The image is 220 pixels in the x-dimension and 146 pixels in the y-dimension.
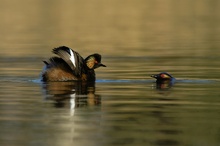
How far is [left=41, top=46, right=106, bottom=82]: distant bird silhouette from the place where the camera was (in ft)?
69.2

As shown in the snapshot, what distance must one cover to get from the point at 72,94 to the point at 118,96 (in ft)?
3.02

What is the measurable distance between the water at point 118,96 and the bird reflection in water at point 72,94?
0.02 meters

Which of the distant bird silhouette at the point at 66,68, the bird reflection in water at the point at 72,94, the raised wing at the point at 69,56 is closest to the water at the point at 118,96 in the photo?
the bird reflection in water at the point at 72,94

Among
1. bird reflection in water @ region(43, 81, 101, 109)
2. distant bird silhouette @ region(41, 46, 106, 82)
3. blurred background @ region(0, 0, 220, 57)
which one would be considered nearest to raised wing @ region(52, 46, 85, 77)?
distant bird silhouette @ region(41, 46, 106, 82)

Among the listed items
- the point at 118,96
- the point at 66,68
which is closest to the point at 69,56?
the point at 66,68

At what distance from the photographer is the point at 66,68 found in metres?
21.5

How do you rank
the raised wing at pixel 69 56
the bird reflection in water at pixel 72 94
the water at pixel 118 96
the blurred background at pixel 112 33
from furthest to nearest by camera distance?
1. the blurred background at pixel 112 33
2. the raised wing at pixel 69 56
3. the bird reflection in water at pixel 72 94
4. the water at pixel 118 96

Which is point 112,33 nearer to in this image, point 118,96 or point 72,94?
point 72,94

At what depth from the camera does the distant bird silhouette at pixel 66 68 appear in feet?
69.2

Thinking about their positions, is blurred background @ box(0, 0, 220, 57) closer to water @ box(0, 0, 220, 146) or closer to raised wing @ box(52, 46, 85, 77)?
water @ box(0, 0, 220, 146)

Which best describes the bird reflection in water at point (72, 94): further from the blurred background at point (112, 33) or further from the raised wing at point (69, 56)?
the blurred background at point (112, 33)

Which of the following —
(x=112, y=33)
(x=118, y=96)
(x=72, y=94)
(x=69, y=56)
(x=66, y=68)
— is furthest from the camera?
(x=112, y=33)

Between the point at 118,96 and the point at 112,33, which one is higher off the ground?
the point at 112,33

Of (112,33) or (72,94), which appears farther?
(112,33)
